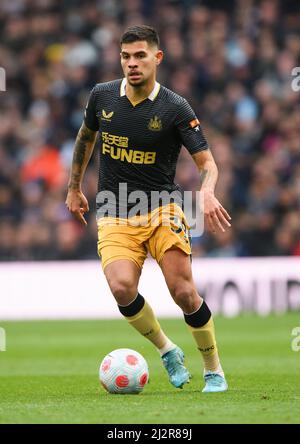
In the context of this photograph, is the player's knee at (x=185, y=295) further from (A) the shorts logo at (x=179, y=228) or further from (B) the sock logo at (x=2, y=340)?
(B) the sock logo at (x=2, y=340)

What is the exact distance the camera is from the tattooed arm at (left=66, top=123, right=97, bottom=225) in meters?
8.51

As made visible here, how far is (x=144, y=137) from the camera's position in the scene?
8.15m

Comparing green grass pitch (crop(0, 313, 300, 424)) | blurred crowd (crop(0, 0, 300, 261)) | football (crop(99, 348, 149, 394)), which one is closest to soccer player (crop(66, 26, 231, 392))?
football (crop(99, 348, 149, 394))

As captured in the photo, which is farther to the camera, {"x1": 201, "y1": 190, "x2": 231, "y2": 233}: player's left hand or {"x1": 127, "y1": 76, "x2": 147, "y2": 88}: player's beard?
{"x1": 127, "y1": 76, "x2": 147, "y2": 88}: player's beard

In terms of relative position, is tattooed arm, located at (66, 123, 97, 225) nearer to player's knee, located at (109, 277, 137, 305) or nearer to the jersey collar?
the jersey collar

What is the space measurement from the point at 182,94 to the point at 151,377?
1032 cm

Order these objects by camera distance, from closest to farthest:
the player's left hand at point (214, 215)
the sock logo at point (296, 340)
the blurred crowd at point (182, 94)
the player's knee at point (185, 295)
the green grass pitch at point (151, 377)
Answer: the green grass pitch at point (151, 377), the player's left hand at point (214, 215), the player's knee at point (185, 295), the sock logo at point (296, 340), the blurred crowd at point (182, 94)

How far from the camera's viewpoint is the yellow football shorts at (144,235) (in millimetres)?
8039

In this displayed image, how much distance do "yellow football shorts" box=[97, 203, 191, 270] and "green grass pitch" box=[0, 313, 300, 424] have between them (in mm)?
988

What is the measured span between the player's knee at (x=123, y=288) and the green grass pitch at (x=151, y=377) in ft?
2.29

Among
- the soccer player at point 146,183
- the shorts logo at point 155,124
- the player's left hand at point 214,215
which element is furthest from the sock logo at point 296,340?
the player's left hand at point 214,215

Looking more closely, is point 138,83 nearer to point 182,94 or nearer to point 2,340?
point 2,340

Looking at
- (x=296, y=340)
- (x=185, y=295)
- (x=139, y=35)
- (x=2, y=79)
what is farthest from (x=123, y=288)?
(x=2, y=79)
